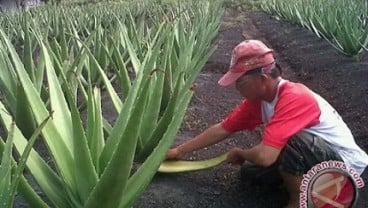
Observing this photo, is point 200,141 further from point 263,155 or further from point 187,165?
point 263,155

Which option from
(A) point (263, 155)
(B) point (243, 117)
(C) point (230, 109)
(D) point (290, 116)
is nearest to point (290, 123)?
(D) point (290, 116)

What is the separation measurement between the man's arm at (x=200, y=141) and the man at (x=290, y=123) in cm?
28

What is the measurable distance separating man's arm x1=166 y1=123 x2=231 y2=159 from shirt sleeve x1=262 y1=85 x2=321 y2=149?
43cm

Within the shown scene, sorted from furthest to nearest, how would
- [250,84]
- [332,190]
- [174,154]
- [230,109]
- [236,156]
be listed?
[230,109], [174,154], [236,156], [250,84], [332,190]

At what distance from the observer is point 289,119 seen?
2.03 metres

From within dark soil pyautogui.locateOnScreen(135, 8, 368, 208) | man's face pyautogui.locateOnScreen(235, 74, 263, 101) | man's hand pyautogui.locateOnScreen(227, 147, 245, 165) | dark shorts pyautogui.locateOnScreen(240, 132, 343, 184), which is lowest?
dark soil pyautogui.locateOnScreen(135, 8, 368, 208)

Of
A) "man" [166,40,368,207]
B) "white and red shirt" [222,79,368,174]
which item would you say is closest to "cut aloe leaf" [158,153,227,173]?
"man" [166,40,368,207]

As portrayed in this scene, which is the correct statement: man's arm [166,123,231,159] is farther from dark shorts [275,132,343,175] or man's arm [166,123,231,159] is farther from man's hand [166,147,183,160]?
dark shorts [275,132,343,175]

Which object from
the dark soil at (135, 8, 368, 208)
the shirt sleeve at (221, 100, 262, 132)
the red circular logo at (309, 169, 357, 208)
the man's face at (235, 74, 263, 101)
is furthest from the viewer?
the shirt sleeve at (221, 100, 262, 132)

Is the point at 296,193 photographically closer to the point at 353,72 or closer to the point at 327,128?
the point at 327,128

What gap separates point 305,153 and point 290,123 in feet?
0.53

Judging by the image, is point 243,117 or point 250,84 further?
point 243,117

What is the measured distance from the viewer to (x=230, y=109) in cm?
394

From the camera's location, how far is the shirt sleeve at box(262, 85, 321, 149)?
200 cm
